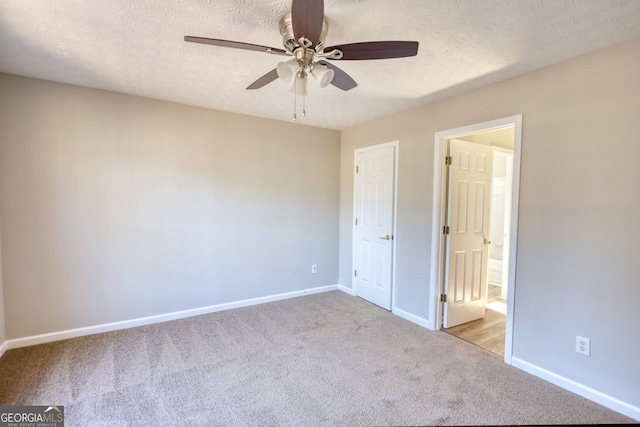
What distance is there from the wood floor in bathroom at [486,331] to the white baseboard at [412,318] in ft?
0.66

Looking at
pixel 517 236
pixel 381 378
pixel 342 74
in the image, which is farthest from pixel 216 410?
pixel 517 236

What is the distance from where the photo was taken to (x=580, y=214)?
2.08 meters

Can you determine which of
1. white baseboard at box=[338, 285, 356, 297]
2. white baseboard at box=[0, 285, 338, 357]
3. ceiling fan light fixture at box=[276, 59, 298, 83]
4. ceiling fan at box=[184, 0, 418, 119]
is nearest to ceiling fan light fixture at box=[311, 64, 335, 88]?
ceiling fan at box=[184, 0, 418, 119]

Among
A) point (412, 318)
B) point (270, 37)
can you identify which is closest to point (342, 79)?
point (270, 37)

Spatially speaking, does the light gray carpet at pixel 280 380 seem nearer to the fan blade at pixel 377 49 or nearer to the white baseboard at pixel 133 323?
the white baseboard at pixel 133 323

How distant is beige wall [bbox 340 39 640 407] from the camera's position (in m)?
1.88

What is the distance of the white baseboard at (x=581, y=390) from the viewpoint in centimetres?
188

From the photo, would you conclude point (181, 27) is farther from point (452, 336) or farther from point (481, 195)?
point (452, 336)

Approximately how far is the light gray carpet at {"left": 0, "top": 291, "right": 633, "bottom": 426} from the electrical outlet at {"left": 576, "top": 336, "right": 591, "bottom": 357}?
1.05ft

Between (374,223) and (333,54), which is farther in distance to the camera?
(374,223)

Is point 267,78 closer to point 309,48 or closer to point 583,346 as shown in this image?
point 309,48
